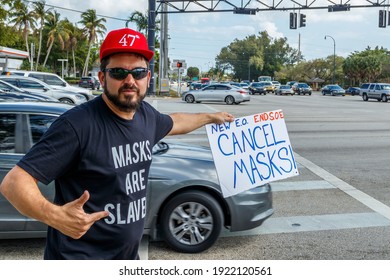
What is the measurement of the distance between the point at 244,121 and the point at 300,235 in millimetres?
2583

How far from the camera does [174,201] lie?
4871mm

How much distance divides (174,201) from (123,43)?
9.27ft

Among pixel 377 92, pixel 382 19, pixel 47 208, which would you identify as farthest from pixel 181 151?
pixel 377 92

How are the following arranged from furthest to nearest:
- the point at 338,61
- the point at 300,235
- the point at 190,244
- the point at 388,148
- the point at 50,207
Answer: the point at 338,61 < the point at 388,148 < the point at 300,235 < the point at 190,244 < the point at 50,207

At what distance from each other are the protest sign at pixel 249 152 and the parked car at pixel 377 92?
40.8 metres

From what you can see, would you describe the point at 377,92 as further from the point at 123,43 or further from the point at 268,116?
the point at 123,43

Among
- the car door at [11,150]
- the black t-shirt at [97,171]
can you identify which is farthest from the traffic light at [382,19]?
the black t-shirt at [97,171]

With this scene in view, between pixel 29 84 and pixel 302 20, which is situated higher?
pixel 302 20

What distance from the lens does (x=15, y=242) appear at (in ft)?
17.2

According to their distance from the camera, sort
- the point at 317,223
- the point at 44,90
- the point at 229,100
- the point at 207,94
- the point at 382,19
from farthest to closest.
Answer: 1. the point at 382,19
2. the point at 207,94
3. the point at 229,100
4. the point at 44,90
5. the point at 317,223

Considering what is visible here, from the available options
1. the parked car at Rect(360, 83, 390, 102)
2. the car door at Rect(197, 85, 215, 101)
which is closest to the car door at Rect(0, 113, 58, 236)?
the car door at Rect(197, 85, 215, 101)

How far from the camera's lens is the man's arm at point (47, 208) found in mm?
1927

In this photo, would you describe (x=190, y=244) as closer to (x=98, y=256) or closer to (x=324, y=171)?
(x=98, y=256)

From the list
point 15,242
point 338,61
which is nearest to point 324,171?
point 15,242
